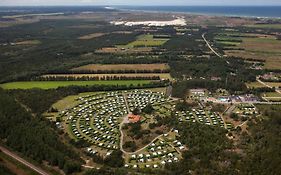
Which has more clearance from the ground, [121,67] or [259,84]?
[121,67]

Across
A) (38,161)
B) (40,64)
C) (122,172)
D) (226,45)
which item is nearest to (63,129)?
(38,161)

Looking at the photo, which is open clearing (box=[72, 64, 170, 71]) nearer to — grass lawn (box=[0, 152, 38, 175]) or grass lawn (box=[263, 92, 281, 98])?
grass lawn (box=[263, 92, 281, 98])

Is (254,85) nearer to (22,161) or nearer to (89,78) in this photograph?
(89,78)

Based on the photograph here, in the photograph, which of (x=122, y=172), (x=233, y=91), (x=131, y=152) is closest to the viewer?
(x=122, y=172)

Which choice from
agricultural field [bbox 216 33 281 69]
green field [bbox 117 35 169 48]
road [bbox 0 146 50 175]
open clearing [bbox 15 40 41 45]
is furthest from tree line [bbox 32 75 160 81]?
open clearing [bbox 15 40 41 45]

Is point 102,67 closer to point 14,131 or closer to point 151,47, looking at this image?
point 151,47

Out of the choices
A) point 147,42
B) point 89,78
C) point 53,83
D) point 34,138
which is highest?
point 147,42

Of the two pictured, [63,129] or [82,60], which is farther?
[82,60]

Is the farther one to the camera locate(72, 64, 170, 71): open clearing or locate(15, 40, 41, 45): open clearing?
locate(15, 40, 41, 45): open clearing

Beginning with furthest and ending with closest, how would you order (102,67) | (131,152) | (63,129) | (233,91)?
(102,67), (233,91), (63,129), (131,152)

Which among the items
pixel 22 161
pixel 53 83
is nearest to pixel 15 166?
pixel 22 161

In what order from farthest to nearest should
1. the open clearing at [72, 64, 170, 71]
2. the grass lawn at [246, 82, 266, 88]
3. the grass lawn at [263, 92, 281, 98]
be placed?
the open clearing at [72, 64, 170, 71] → the grass lawn at [246, 82, 266, 88] → the grass lawn at [263, 92, 281, 98]
